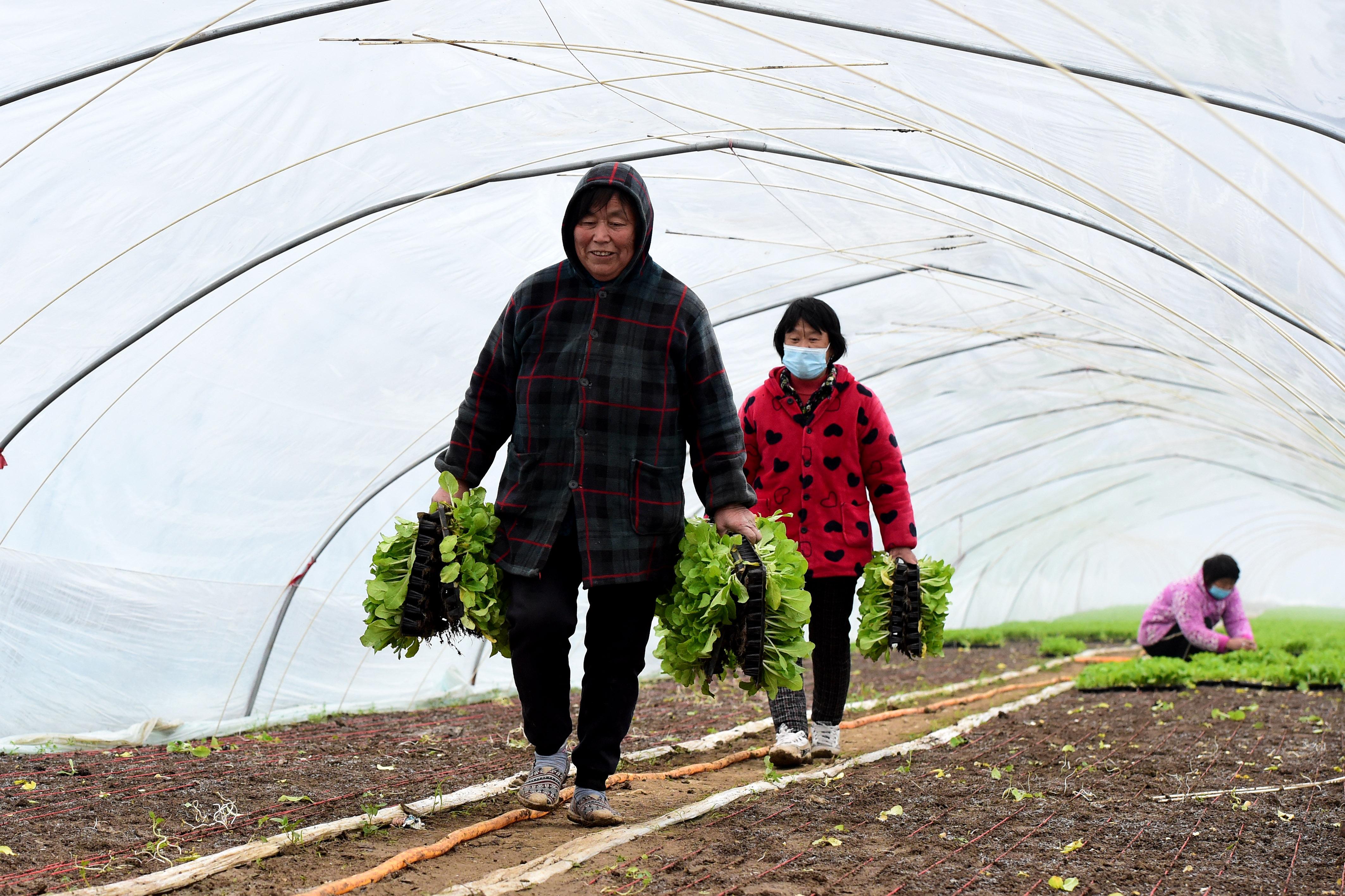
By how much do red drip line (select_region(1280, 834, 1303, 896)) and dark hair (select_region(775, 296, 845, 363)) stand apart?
95.1 inches

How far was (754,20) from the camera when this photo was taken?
4809 mm

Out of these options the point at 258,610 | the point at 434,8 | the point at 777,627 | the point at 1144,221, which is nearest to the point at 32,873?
the point at 777,627

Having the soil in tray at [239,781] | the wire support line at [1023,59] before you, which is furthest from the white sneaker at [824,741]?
the wire support line at [1023,59]

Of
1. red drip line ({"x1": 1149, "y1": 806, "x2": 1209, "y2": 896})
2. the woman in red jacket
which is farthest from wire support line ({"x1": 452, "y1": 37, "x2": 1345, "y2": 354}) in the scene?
red drip line ({"x1": 1149, "y1": 806, "x2": 1209, "y2": 896})

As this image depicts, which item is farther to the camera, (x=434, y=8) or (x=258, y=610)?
(x=258, y=610)

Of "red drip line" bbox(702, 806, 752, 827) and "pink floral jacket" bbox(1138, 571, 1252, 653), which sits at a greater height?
"pink floral jacket" bbox(1138, 571, 1252, 653)

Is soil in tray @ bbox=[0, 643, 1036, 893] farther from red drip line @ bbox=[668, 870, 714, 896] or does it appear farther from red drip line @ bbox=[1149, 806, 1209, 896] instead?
red drip line @ bbox=[1149, 806, 1209, 896]

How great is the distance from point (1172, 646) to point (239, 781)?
27.4ft

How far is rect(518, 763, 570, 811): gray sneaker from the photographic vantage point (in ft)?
12.0

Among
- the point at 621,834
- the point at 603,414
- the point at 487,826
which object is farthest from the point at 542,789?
the point at 603,414

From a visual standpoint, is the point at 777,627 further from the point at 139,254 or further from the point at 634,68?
the point at 139,254

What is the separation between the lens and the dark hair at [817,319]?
15.6 feet

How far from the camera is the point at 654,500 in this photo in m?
3.56

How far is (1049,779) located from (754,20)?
3461mm
